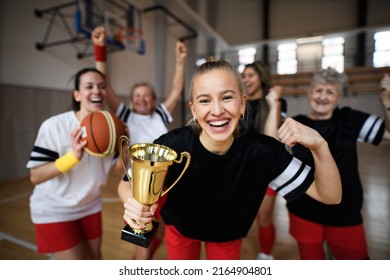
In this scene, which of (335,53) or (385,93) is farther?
(335,53)

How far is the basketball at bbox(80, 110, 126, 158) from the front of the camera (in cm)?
55

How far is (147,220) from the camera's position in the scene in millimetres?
394

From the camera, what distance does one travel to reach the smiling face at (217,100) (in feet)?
1.33

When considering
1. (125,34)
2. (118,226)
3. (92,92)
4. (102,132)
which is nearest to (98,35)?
(92,92)

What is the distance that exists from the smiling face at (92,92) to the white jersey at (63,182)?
0.09 m

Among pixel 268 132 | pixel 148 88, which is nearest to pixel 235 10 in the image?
pixel 148 88

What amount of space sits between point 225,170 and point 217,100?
21cm

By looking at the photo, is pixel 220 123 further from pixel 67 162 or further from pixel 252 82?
pixel 67 162

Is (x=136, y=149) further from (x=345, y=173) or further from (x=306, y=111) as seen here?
(x=345, y=173)

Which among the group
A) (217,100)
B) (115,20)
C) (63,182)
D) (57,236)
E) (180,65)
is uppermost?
(115,20)

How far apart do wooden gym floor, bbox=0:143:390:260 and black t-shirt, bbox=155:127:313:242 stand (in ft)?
0.95

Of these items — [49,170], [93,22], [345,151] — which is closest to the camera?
[345,151]

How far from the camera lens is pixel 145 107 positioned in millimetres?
1219
